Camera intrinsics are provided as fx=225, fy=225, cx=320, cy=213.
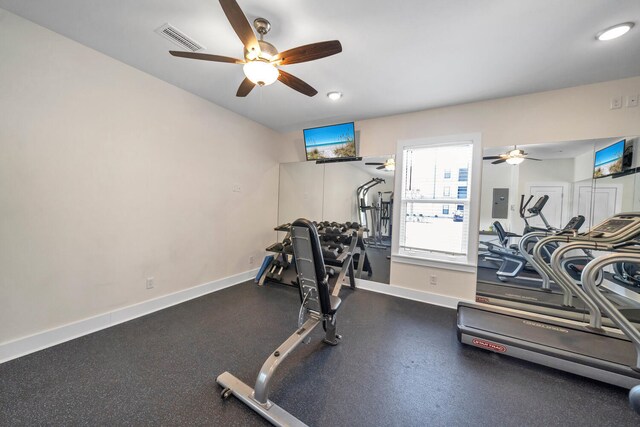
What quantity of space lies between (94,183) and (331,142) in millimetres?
Answer: 3068

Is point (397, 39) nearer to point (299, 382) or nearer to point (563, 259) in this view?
point (563, 259)

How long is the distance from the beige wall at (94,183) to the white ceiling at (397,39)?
1.03 feet

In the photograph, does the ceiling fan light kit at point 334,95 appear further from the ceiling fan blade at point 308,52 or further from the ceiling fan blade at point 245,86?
the ceiling fan blade at point 308,52

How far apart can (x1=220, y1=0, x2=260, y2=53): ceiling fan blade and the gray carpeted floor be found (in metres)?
2.51

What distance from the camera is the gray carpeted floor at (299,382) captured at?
1.47 metres

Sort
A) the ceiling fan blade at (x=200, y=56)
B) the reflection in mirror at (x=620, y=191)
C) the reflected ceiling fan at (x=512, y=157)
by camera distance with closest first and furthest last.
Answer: the ceiling fan blade at (x=200, y=56) < the reflection in mirror at (x=620, y=191) < the reflected ceiling fan at (x=512, y=157)

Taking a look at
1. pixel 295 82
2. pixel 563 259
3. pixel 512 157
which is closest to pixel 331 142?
pixel 295 82

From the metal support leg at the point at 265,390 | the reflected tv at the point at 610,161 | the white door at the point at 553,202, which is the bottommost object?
the metal support leg at the point at 265,390

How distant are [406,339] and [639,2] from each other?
3.14 metres

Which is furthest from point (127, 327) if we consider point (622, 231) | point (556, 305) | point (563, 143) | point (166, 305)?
point (563, 143)

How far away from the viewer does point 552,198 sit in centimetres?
276

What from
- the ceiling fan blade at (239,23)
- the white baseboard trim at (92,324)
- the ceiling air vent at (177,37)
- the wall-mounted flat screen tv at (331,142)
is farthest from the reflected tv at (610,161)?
the white baseboard trim at (92,324)

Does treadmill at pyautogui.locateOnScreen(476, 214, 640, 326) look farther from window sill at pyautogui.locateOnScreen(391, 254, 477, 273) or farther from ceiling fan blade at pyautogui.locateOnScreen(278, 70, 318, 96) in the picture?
ceiling fan blade at pyautogui.locateOnScreen(278, 70, 318, 96)

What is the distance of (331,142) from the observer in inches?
151
